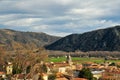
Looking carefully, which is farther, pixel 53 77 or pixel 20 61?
pixel 53 77

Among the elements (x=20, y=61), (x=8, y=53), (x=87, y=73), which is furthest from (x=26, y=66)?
(x=87, y=73)

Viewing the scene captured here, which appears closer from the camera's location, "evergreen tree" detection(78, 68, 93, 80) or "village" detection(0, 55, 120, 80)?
"village" detection(0, 55, 120, 80)

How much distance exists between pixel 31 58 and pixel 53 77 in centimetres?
4202

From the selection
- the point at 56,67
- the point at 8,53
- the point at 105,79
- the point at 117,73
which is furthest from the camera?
the point at 56,67

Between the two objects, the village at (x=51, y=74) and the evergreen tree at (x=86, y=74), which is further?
the evergreen tree at (x=86, y=74)

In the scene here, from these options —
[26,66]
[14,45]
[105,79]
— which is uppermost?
[14,45]

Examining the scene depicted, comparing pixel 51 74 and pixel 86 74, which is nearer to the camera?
pixel 86 74

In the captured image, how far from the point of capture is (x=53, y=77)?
76250 mm

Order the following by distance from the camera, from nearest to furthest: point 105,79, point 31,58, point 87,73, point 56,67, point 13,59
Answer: point 31,58, point 13,59, point 87,73, point 105,79, point 56,67

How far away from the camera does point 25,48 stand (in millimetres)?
35250

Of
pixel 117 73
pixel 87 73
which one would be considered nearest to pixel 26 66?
pixel 87 73

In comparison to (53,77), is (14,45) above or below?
above

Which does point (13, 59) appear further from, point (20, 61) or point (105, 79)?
point (105, 79)

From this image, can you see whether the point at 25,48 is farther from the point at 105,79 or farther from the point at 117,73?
the point at 117,73
